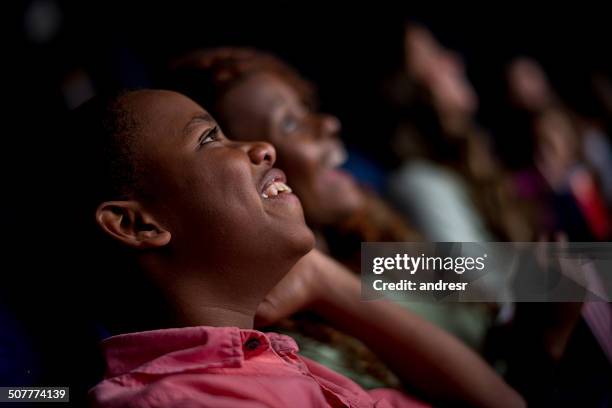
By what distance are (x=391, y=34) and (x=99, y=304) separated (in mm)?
1338

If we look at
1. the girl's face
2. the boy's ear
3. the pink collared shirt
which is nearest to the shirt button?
the pink collared shirt

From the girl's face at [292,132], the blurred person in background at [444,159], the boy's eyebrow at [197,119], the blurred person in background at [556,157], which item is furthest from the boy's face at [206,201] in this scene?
the blurred person in background at [556,157]

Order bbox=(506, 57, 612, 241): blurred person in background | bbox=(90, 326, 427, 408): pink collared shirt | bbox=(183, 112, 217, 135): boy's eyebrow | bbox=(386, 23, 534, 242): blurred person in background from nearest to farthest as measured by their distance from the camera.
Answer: bbox=(90, 326, 427, 408): pink collared shirt < bbox=(183, 112, 217, 135): boy's eyebrow < bbox=(386, 23, 534, 242): blurred person in background < bbox=(506, 57, 612, 241): blurred person in background

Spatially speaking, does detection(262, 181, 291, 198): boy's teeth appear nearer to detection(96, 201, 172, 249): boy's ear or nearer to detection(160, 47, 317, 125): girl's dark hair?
detection(96, 201, 172, 249): boy's ear

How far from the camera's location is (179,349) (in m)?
0.62

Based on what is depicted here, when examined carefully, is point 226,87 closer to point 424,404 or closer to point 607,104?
point 424,404

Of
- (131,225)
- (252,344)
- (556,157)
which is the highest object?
(131,225)

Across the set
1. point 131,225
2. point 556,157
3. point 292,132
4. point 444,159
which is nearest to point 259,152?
point 131,225

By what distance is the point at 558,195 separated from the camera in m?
1.65

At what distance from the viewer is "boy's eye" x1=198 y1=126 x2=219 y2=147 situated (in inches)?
27.5

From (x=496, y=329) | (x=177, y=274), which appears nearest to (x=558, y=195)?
(x=496, y=329)

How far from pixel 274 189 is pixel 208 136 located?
94 millimetres

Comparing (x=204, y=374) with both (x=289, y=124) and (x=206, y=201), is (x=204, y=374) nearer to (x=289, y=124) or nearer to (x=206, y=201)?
(x=206, y=201)

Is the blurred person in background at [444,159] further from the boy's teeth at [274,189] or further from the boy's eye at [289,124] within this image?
the boy's teeth at [274,189]
